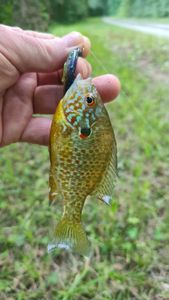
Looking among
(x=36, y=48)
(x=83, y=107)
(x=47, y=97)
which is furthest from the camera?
(x=47, y=97)

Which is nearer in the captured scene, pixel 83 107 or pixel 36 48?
pixel 83 107

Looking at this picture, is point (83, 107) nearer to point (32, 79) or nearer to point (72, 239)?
point (72, 239)

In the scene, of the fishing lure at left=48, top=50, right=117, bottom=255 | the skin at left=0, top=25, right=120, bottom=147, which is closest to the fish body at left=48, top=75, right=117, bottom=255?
the fishing lure at left=48, top=50, right=117, bottom=255

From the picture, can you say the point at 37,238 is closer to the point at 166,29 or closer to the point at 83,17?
the point at 166,29

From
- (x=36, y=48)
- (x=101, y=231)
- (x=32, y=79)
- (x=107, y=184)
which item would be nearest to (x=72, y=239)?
(x=107, y=184)

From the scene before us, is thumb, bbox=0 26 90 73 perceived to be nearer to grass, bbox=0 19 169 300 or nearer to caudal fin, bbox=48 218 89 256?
grass, bbox=0 19 169 300

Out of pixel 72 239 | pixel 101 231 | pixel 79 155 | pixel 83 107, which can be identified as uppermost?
pixel 83 107
